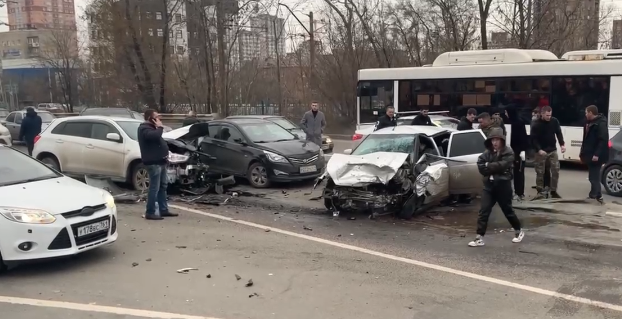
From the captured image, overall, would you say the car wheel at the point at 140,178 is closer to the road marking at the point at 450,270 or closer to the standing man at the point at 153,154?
the standing man at the point at 153,154

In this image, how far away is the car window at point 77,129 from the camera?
38.3 ft

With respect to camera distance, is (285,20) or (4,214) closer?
(4,214)

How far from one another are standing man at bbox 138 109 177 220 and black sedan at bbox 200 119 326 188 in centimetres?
305

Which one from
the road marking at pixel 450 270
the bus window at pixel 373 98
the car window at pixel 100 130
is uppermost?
the bus window at pixel 373 98

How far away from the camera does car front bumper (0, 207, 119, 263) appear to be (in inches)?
221

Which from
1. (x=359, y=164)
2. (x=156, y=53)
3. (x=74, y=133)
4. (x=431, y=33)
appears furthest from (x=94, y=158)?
(x=156, y=53)

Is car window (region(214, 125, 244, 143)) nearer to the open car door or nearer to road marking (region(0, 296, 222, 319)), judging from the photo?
the open car door

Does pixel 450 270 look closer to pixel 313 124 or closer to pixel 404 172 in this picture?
pixel 404 172

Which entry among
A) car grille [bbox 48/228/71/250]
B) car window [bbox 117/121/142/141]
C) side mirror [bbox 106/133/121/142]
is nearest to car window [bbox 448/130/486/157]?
car grille [bbox 48/228/71/250]

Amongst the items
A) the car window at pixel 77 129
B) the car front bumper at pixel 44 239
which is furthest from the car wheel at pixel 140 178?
the car front bumper at pixel 44 239

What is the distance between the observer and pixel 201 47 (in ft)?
113

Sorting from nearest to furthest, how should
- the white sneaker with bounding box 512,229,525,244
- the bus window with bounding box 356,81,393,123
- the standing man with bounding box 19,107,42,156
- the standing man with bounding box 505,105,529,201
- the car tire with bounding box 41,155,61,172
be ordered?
the white sneaker with bounding box 512,229,525,244 < the standing man with bounding box 505,105,529,201 < the car tire with bounding box 41,155,61,172 < the standing man with bounding box 19,107,42,156 < the bus window with bounding box 356,81,393,123

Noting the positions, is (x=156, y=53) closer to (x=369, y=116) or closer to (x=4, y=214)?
(x=369, y=116)

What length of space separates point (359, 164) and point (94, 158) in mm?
5953
